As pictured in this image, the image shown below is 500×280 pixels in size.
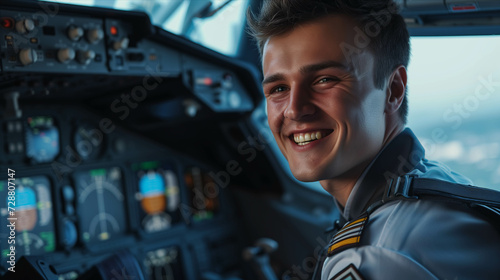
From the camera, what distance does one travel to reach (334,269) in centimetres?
101

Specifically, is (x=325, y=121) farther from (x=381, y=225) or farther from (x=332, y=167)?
(x=381, y=225)

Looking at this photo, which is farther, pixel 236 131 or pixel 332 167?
pixel 236 131

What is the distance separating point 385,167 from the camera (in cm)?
127

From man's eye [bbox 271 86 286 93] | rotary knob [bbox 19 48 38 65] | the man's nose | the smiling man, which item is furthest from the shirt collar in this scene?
rotary knob [bbox 19 48 38 65]

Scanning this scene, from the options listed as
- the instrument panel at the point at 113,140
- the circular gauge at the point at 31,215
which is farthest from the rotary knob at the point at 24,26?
the circular gauge at the point at 31,215

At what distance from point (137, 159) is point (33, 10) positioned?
4.78ft

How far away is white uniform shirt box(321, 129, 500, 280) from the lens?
91 centimetres

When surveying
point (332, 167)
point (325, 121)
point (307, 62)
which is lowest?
point (332, 167)

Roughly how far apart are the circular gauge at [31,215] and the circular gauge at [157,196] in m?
0.65

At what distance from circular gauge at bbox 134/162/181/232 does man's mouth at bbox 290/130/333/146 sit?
2352 millimetres

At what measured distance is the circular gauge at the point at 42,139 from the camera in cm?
297

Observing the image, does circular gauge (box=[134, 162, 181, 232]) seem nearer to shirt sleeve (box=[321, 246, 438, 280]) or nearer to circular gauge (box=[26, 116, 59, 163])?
circular gauge (box=[26, 116, 59, 163])

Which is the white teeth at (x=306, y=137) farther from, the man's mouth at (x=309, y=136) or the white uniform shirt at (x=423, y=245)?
the white uniform shirt at (x=423, y=245)


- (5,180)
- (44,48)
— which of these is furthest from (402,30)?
(5,180)
